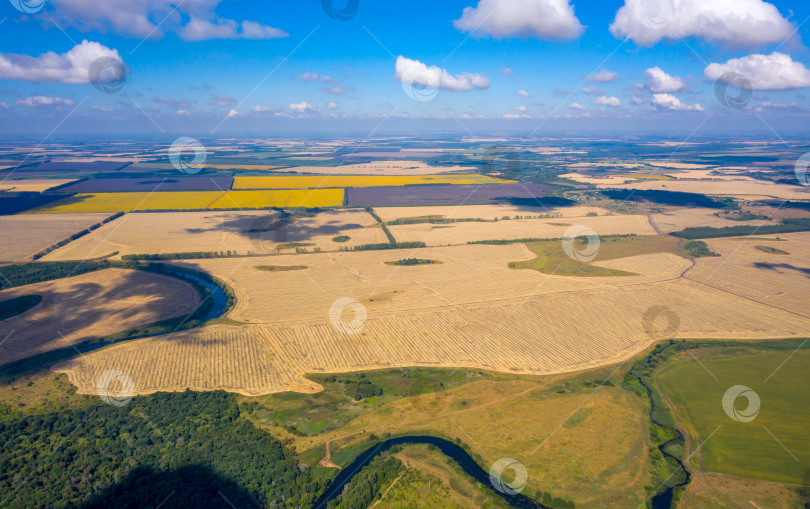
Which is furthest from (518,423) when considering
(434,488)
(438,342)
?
(438,342)

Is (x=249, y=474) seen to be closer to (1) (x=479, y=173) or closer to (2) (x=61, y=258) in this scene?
(2) (x=61, y=258)

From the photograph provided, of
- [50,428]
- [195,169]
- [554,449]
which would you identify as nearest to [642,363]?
[554,449]
